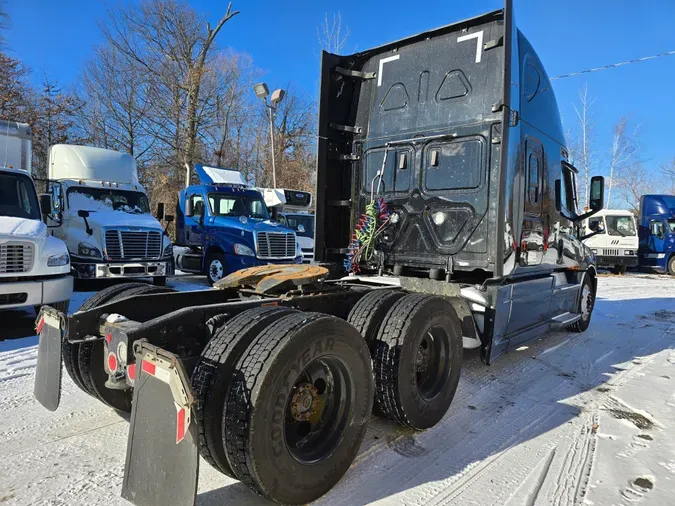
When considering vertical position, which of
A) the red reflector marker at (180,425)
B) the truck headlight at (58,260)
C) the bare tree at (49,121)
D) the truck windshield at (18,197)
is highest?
the bare tree at (49,121)

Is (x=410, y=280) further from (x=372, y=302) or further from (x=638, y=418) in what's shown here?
(x=638, y=418)

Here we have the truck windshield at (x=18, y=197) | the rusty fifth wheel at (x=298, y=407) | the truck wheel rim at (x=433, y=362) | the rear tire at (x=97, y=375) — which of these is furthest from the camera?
the truck windshield at (x=18, y=197)

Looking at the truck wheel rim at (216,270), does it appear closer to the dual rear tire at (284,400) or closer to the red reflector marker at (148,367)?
the dual rear tire at (284,400)

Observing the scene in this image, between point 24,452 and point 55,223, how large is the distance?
24.6 ft

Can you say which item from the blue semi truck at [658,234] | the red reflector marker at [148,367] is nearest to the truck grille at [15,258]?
the red reflector marker at [148,367]

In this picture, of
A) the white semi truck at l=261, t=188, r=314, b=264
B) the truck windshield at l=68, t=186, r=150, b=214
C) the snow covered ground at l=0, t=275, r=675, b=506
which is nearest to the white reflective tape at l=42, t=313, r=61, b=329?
the snow covered ground at l=0, t=275, r=675, b=506

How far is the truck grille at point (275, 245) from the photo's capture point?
11484mm

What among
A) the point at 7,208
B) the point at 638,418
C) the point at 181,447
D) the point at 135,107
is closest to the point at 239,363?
the point at 181,447

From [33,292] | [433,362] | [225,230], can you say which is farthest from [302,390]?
[225,230]

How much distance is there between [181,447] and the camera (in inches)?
77.4

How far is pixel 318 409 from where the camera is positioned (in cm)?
273

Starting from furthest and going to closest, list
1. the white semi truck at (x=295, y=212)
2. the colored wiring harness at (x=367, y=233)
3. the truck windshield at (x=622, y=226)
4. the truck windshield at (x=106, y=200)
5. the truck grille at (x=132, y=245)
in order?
the truck windshield at (x=622, y=226)
the white semi truck at (x=295, y=212)
the truck windshield at (x=106, y=200)
the truck grille at (x=132, y=245)
the colored wiring harness at (x=367, y=233)

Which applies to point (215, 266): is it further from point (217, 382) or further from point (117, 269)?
point (217, 382)

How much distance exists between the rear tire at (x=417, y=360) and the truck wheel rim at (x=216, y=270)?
8.64 m
